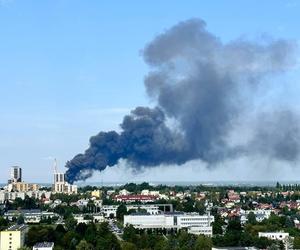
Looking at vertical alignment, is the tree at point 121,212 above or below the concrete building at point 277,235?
above

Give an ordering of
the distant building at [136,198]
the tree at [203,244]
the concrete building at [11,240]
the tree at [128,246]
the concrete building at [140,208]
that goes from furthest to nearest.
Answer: the distant building at [136,198]
the concrete building at [140,208]
the concrete building at [11,240]
the tree at [203,244]
the tree at [128,246]

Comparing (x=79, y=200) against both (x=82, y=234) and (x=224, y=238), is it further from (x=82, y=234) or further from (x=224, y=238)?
(x=224, y=238)

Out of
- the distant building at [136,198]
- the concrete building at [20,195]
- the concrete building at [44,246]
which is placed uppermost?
the concrete building at [20,195]

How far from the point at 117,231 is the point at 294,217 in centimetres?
874

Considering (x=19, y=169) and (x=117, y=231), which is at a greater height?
(x=19, y=169)

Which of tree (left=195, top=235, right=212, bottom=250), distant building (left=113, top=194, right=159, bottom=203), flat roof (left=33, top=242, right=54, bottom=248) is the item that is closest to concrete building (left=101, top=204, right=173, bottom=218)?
distant building (left=113, top=194, right=159, bottom=203)

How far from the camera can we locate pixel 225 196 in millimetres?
48594

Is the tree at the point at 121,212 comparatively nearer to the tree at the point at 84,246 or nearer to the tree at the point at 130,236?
the tree at the point at 130,236

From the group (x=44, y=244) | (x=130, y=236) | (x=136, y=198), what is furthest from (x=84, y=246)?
(x=136, y=198)

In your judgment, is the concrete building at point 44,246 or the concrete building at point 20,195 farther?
the concrete building at point 20,195

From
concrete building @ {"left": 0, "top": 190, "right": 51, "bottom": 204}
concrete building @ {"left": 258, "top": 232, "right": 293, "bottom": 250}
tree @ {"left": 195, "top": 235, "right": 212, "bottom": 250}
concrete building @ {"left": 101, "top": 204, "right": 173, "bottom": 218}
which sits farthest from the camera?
concrete building @ {"left": 0, "top": 190, "right": 51, "bottom": 204}

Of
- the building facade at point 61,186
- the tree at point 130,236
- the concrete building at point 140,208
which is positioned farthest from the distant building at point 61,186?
the tree at point 130,236

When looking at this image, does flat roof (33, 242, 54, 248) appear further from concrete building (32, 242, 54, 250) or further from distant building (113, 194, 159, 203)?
distant building (113, 194, 159, 203)

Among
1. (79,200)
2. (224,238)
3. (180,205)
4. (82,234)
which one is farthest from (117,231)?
(79,200)
